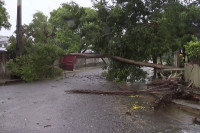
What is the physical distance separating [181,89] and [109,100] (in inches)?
103

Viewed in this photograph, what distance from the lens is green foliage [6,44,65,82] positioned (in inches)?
557

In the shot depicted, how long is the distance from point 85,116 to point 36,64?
856cm

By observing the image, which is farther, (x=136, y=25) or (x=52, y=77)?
(x=52, y=77)

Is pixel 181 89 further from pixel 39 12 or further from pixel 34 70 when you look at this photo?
pixel 39 12

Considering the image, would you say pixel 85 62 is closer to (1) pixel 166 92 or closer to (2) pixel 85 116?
A: (1) pixel 166 92

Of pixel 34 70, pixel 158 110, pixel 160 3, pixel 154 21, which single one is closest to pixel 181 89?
pixel 158 110

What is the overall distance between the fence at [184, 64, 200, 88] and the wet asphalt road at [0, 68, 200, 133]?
80.7 inches

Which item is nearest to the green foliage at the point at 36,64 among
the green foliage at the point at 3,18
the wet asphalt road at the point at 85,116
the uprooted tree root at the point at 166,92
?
the green foliage at the point at 3,18

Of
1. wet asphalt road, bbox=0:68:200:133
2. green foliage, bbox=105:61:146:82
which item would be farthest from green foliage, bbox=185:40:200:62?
green foliage, bbox=105:61:146:82

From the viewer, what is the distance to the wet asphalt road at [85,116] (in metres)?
5.49

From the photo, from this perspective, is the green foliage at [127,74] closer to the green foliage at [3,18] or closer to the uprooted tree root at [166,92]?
the uprooted tree root at [166,92]

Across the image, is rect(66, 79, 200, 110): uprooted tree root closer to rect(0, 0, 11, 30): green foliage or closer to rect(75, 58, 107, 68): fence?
rect(0, 0, 11, 30): green foliage

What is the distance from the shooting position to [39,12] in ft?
78.4

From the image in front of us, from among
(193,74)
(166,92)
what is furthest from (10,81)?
(193,74)
